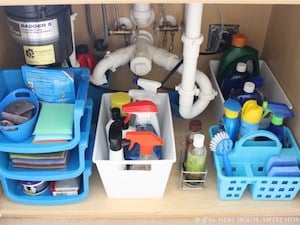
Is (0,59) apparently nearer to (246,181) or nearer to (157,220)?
(157,220)

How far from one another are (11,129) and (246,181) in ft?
1.73

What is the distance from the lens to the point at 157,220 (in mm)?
911

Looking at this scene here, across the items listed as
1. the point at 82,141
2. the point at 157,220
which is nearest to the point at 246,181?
the point at 157,220

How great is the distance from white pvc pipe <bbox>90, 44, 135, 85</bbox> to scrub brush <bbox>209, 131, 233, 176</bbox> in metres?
0.34

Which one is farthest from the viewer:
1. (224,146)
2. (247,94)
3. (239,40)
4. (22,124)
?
(239,40)

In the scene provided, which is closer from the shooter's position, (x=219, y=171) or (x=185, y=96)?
(x=219, y=171)

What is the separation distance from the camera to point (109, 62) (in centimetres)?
100

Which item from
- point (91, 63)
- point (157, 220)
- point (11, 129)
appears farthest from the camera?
point (91, 63)

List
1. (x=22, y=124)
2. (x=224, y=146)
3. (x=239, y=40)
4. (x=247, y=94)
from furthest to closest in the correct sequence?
(x=239, y=40), (x=247, y=94), (x=224, y=146), (x=22, y=124)

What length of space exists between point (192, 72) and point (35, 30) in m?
0.39

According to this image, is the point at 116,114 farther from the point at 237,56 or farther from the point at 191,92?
the point at 237,56

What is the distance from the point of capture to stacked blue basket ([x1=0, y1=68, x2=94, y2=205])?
2.58 ft

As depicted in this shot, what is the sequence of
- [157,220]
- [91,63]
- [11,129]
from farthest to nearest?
[91,63], [157,220], [11,129]

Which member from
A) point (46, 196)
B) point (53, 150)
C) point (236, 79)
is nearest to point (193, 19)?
point (236, 79)
